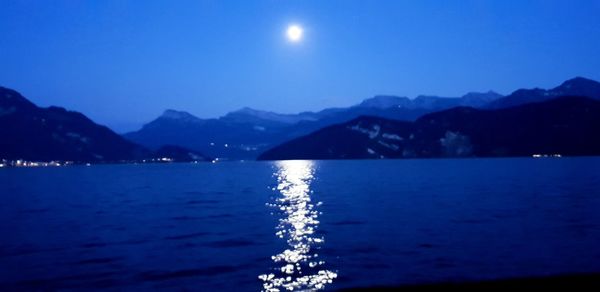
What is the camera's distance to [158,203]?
7712cm

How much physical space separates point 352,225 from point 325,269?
1878 cm

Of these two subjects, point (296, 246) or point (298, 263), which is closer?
point (298, 263)

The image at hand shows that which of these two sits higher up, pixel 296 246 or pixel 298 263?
pixel 296 246

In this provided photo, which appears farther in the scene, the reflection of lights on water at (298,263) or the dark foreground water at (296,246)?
the dark foreground water at (296,246)

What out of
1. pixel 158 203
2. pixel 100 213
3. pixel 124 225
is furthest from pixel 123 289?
pixel 158 203

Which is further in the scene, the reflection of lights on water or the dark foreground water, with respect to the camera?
the dark foreground water

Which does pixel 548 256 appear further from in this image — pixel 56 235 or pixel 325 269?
pixel 56 235

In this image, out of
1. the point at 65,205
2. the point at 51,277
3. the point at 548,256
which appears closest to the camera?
the point at 51,277

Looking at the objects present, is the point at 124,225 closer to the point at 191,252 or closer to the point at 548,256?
the point at 191,252

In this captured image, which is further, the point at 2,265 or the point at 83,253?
the point at 83,253

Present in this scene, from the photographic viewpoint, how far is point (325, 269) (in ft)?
92.0

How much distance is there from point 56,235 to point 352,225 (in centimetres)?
2590

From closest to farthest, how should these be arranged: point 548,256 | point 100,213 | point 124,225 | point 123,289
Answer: point 123,289 < point 548,256 < point 124,225 < point 100,213

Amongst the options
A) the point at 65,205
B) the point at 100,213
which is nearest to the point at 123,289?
the point at 100,213
